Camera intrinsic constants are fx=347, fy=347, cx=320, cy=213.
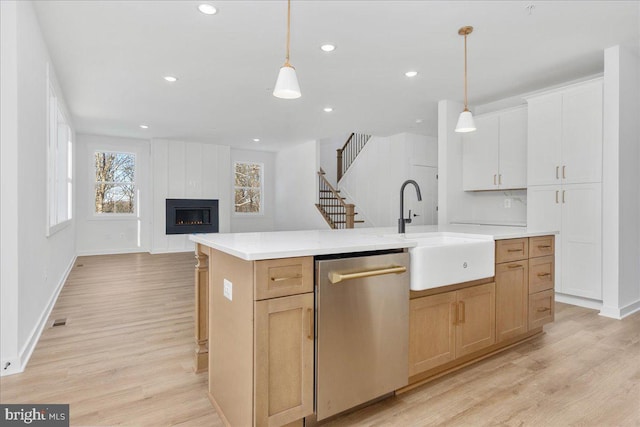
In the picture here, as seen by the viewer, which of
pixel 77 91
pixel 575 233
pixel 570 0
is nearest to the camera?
pixel 570 0

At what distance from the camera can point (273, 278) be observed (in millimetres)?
1479

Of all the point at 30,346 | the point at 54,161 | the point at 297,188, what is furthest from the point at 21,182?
the point at 297,188

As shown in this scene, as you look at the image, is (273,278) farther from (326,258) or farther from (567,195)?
(567,195)

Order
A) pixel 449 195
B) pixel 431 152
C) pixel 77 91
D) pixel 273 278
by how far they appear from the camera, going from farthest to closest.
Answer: pixel 431 152 < pixel 449 195 < pixel 77 91 < pixel 273 278

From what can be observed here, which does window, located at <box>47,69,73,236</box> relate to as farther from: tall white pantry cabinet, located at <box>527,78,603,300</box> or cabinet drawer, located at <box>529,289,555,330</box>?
tall white pantry cabinet, located at <box>527,78,603,300</box>

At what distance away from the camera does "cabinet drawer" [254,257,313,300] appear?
144cm

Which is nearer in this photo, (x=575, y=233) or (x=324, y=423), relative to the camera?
(x=324, y=423)

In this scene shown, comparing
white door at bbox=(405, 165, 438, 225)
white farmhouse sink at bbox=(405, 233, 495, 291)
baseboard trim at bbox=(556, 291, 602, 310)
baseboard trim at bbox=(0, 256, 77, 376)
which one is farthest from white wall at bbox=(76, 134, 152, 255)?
baseboard trim at bbox=(556, 291, 602, 310)

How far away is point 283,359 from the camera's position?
1.51 metres

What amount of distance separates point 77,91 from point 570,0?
18.1 ft

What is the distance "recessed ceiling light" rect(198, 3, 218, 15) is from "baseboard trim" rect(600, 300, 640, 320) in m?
4.52

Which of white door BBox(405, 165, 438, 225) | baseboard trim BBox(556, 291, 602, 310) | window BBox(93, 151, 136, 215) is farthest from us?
window BBox(93, 151, 136, 215)

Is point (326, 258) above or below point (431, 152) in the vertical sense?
below

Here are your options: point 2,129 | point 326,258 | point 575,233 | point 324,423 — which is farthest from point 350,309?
point 575,233
